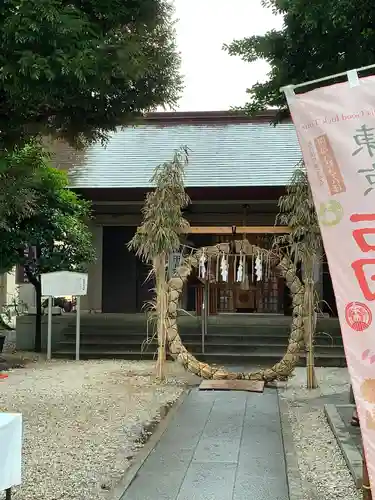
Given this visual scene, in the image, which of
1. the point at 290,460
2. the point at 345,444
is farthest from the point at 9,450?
the point at 345,444

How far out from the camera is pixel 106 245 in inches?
605

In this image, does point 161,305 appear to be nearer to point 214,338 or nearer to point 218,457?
point 214,338

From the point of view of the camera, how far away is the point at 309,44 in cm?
610

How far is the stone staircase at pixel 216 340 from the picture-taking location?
11008 millimetres

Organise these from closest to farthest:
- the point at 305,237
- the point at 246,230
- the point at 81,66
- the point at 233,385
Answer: the point at 81,66 → the point at 305,237 → the point at 233,385 → the point at 246,230

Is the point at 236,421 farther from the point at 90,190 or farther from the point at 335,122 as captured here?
the point at 90,190

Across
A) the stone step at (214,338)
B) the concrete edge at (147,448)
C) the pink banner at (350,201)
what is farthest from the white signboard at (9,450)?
the stone step at (214,338)

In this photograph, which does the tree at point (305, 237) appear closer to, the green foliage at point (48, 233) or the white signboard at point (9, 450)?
the green foliage at point (48, 233)

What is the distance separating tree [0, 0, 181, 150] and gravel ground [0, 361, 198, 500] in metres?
3.02

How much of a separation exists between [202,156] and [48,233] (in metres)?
5.59

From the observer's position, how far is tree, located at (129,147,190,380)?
8555mm

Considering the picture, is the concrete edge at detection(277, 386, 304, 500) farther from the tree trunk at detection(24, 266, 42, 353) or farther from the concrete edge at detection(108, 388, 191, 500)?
the tree trunk at detection(24, 266, 42, 353)

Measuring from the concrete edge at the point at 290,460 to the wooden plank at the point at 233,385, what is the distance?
927mm

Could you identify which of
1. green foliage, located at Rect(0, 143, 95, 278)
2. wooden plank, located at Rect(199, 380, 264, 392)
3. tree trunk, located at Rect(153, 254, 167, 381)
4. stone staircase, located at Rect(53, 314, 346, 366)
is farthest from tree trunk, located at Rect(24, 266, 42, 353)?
Result: wooden plank, located at Rect(199, 380, 264, 392)
